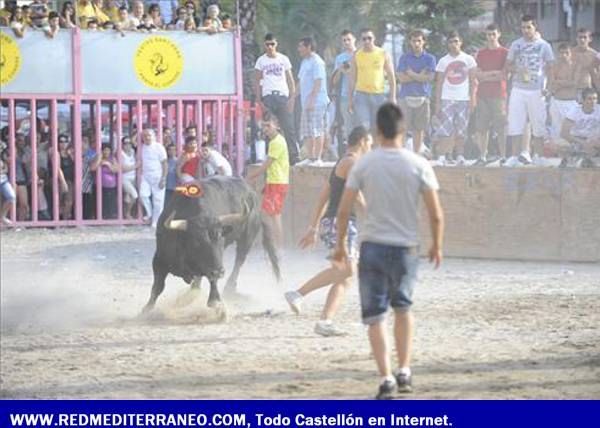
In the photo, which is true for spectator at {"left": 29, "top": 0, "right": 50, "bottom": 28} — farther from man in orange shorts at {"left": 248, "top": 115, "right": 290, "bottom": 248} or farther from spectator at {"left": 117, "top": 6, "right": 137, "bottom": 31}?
man in orange shorts at {"left": 248, "top": 115, "right": 290, "bottom": 248}

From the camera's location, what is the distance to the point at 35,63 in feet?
82.0

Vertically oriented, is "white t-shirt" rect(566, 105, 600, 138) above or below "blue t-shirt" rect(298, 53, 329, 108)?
below

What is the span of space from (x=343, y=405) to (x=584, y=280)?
26.5 feet

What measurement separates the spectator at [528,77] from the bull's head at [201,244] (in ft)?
19.8

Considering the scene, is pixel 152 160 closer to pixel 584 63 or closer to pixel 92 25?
pixel 92 25

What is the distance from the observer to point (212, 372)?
1122 centimetres

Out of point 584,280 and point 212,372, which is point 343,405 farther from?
point 584,280

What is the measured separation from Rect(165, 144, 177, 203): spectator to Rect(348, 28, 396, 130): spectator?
10.9 feet

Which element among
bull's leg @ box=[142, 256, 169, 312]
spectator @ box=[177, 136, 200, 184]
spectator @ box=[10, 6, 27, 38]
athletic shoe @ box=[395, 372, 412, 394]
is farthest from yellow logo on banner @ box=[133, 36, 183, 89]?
athletic shoe @ box=[395, 372, 412, 394]

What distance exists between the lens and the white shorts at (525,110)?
19.1m

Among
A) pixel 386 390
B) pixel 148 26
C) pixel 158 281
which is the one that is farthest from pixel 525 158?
pixel 386 390

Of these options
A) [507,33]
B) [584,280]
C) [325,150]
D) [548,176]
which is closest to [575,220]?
[548,176]

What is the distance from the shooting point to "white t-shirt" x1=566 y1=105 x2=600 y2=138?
18.8 m

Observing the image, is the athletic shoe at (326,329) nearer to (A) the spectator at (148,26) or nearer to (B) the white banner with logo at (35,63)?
(B) the white banner with logo at (35,63)
